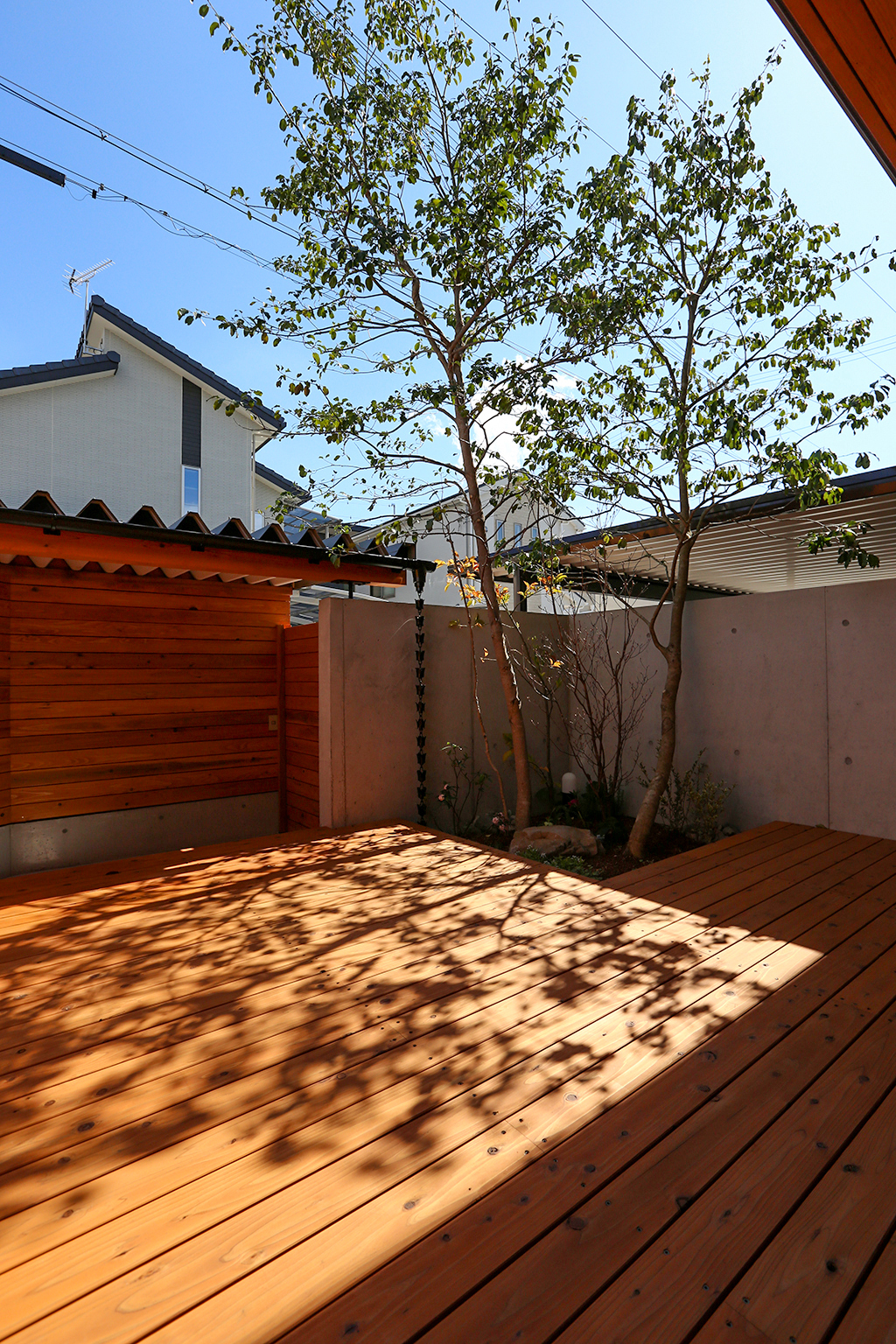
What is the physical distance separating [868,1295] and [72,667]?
16.9 ft

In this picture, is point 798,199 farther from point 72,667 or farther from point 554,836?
point 72,667

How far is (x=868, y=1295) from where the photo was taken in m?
1.25

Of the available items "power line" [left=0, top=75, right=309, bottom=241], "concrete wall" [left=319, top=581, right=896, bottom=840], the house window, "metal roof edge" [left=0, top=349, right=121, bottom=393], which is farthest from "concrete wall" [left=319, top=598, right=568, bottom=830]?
"metal roof edge" [left=0, top=349, right=121, bottom=393]

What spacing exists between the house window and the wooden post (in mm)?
5496

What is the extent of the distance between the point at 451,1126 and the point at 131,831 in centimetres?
420

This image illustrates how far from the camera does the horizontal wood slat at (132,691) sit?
4.73 meters

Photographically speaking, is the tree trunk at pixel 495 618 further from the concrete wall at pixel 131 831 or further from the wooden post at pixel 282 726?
the concrete wall at pixel 131 831

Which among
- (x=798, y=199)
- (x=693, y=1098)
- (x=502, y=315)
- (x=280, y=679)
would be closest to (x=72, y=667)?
(x=280, y=679)

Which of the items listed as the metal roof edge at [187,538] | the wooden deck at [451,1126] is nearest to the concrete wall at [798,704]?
the wooden deck at [451,1126]

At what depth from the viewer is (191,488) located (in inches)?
412

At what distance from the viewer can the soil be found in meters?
4.51

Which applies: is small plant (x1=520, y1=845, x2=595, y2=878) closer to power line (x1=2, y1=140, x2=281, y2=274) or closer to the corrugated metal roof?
the corrugated metal roof

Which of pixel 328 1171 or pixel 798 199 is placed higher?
pixel 798 199

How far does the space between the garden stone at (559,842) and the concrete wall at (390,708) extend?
1.02m
